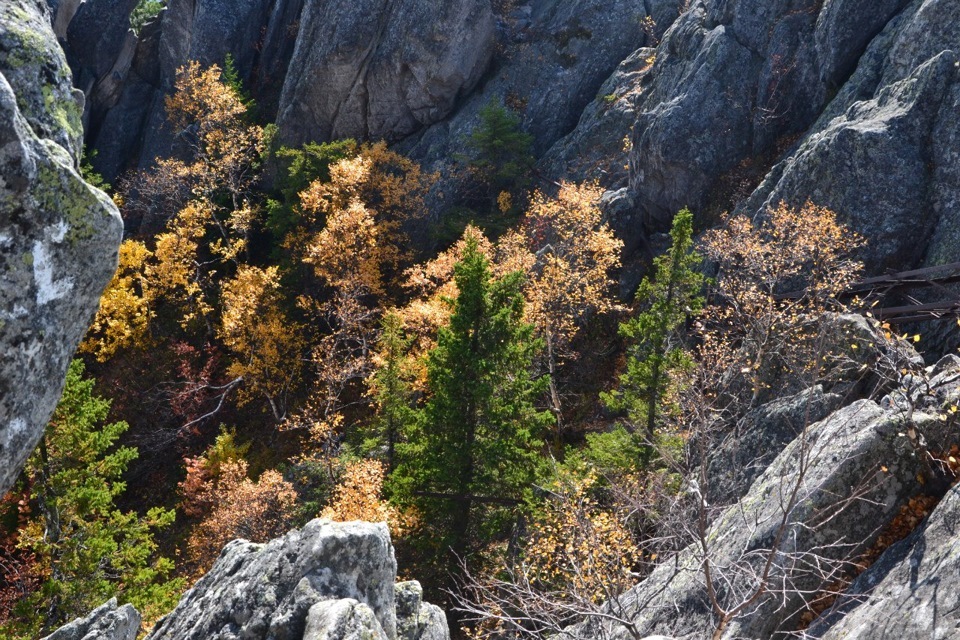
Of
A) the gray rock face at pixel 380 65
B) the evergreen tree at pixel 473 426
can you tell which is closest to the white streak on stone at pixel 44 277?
the evergreen tree at pixel 473 426

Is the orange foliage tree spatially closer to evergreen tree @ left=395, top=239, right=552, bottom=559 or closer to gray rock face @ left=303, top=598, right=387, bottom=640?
evergreen tree @ left=395, top=239, right=552, bottom=559

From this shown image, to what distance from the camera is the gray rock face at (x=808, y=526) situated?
Result: 11.0 m

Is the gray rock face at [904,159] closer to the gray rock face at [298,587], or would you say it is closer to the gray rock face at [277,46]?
the gray rock face at [298,587]

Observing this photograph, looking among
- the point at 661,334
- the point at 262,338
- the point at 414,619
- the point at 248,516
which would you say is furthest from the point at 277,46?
the point at 414,619

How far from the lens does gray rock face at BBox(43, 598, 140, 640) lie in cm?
982

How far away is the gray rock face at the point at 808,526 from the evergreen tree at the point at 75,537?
53.2 feet

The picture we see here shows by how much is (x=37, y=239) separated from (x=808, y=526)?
37.9 feet

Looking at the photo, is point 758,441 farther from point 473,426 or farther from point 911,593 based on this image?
point 911,593

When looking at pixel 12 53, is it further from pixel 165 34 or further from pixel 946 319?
pixel 165 34

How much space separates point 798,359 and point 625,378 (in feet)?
16.6

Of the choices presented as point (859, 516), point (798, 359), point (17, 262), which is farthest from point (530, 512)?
point (17, 262)

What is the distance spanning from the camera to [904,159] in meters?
24.8

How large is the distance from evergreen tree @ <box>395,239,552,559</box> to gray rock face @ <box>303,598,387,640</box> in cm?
1311

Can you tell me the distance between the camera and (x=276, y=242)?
4172cm
